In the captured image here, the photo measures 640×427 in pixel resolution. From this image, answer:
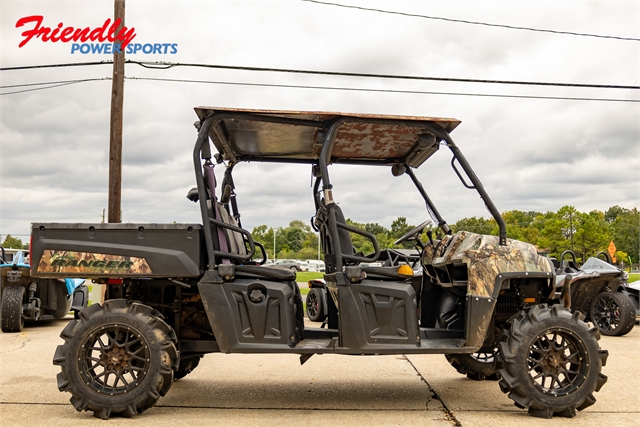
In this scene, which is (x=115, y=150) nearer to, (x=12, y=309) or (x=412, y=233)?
(x=12, y=309)

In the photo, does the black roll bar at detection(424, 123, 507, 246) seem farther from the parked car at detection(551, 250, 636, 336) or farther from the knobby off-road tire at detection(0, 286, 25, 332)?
the knobby off-road tire at detection(0, 286, 25, 332)

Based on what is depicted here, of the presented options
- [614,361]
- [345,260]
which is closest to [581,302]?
[614,361]

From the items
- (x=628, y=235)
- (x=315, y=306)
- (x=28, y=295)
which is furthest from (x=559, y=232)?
(x=28, y=295)

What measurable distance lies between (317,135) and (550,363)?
2752 mm

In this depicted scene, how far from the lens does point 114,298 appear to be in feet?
19.5

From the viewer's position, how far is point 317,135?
230 inches

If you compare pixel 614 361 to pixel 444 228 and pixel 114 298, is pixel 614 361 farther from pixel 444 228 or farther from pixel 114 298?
pixel 114 298

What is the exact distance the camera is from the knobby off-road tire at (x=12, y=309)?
1096cm

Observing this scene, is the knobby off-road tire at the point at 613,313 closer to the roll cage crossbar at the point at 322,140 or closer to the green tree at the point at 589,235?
the roll cage crossbar at the point at 322,140

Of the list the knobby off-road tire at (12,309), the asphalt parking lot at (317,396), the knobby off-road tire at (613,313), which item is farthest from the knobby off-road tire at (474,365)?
the knobby off-road tire at (12,309)

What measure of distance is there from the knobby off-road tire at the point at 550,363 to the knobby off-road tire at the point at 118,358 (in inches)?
108

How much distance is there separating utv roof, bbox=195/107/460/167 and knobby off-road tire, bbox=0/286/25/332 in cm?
634

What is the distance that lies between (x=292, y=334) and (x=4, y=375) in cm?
A: 359

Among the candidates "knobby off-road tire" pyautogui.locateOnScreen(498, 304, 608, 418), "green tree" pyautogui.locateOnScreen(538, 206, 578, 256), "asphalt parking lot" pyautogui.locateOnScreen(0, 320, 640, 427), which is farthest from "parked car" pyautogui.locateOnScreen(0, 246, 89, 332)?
"green tree" pyautogui.locateOnScreen(538, 206, 578, 256)
